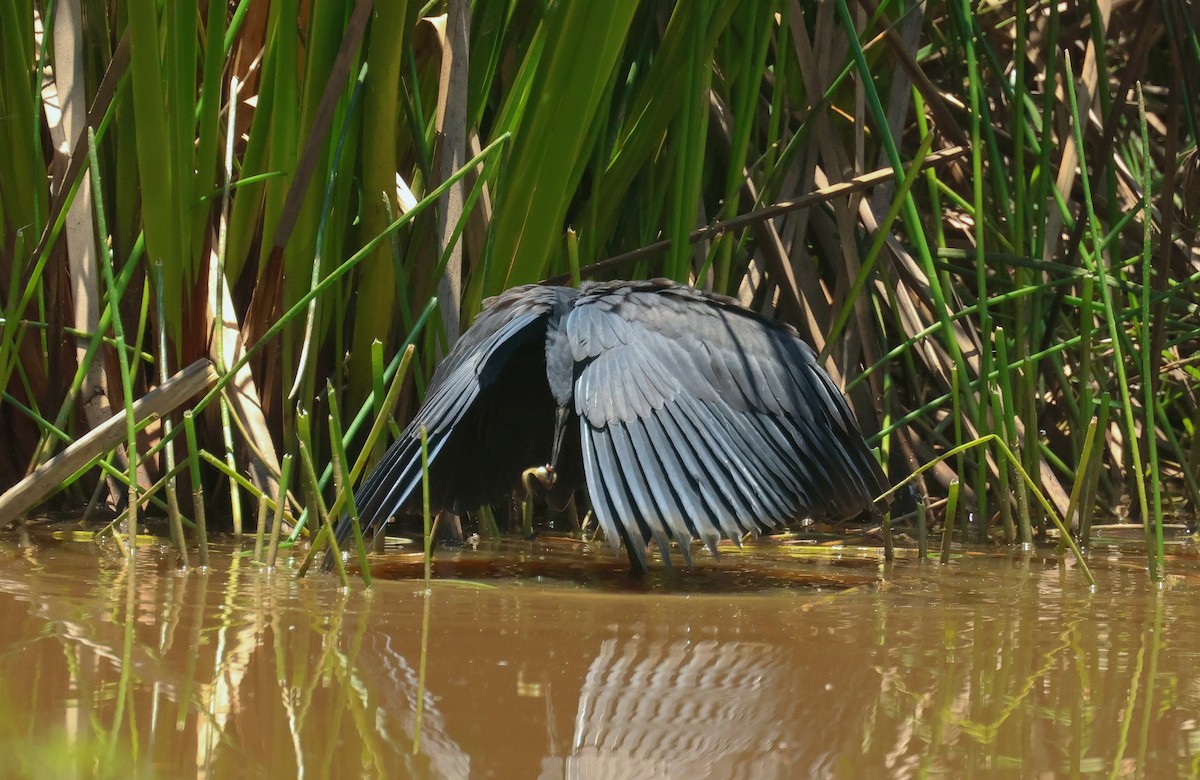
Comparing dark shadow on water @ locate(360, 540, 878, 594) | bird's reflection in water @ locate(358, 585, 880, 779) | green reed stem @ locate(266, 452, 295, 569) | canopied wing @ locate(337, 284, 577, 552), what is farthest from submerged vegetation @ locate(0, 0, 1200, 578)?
bird's reflection in water @ locate(358, 585, 880, 779)

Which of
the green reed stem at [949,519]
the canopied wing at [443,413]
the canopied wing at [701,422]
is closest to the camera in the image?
the canopied wing at [701,422]

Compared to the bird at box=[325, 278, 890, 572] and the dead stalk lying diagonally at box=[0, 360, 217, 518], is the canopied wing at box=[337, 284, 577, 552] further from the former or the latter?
the dead stalk lying diagonally at box=[0, 360, 217, 518]

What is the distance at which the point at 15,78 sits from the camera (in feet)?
8.92

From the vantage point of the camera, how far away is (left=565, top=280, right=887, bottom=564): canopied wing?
2.28 meters

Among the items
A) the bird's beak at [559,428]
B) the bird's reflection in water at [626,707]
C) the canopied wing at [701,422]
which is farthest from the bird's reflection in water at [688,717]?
the bird's beak at [559,428]

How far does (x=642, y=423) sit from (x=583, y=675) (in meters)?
0.83

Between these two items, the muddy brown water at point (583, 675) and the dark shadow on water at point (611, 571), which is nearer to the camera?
the muddy brown water at point (583, 675)

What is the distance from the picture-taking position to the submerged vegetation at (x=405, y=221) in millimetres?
2660

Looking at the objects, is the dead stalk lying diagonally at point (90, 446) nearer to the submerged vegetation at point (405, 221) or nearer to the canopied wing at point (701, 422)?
the submerged vegetation at point (405, 221)

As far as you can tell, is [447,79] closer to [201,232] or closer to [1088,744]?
[201,232]

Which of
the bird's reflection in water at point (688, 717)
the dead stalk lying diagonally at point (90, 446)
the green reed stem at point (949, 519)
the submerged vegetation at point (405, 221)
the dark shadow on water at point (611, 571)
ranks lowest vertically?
the bird's reflection in water at point (688, 717)

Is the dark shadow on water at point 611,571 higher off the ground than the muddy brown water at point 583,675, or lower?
higher

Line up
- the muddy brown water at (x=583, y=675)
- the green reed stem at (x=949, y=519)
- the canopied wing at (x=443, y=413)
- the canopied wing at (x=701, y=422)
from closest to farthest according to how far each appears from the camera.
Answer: the muddy brown water at (x=583, y=675) → the canopied wing at (x=701, y=422) → the canopied wing at (x=443, y=413) → the green reed stem at (x=949, y=519)

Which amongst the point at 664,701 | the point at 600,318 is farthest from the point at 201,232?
the point at 664,701
